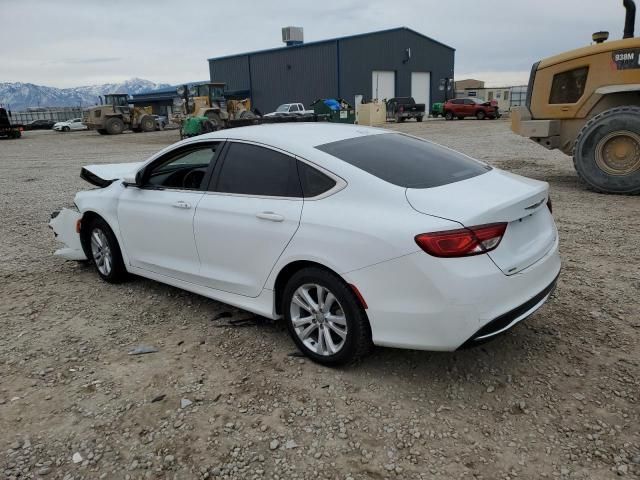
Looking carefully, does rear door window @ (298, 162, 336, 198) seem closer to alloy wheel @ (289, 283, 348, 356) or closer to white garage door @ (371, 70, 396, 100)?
alloy wheel @ (289, 283, 348, 356)

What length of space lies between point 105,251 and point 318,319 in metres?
2.67

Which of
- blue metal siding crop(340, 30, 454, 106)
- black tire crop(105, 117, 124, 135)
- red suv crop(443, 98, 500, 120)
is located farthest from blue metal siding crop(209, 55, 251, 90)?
red suv crop(443, 98, 500, 120)

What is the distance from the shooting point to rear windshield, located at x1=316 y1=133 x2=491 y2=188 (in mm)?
3197

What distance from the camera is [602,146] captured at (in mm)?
8016

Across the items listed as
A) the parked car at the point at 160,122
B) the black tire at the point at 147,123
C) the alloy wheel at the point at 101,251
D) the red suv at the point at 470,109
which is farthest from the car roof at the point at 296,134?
the red suv at the point at 470,109

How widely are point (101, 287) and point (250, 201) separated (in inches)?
90.1

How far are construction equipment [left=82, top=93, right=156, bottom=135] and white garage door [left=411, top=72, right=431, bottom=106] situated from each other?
2399cm

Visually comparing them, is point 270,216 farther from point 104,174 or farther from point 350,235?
point 104,174

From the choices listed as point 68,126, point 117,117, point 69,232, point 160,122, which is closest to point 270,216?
point 69,232

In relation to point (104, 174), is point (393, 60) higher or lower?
higher

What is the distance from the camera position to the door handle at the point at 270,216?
3.33 meters

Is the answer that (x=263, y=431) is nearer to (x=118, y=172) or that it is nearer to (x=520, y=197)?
(x=520, y=197)

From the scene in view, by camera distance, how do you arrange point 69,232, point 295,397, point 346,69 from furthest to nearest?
point 346,69, point 69,232, point 295,397

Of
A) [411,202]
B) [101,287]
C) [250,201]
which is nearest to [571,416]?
[411,202]
